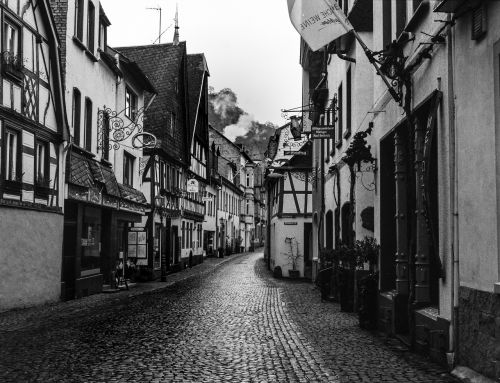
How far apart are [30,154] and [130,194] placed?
27.3 feet

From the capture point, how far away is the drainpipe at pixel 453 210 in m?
7.20

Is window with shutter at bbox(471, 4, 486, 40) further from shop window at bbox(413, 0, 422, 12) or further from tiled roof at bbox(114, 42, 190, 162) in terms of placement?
tiled roof at bbox(114, 42, 190, 162)

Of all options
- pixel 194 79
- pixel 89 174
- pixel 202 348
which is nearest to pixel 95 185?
pixel 89 174

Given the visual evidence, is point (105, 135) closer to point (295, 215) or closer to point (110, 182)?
point (110, 182)

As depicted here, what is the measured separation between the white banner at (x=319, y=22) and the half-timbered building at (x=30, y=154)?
7.35 metres

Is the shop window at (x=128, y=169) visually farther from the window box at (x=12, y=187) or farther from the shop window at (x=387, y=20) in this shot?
the shop window at (x=387, y=20)

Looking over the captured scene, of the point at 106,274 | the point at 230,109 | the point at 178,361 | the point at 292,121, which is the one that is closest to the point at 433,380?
the point at 178,361

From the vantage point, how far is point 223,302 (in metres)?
16.8

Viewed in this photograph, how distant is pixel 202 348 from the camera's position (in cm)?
913

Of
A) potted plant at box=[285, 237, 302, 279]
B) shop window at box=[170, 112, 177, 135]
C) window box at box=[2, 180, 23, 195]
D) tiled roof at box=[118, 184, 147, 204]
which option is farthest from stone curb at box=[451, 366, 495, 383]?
shop window at box=[170, 112, 177, 135]

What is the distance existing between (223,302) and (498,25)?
11.7 m

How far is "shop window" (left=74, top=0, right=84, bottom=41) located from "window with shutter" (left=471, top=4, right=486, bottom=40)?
1453 cm

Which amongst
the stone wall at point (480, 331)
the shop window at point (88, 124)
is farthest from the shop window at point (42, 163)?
the stone wall at point (480, 331)

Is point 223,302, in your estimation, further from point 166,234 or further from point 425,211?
point 166,234
